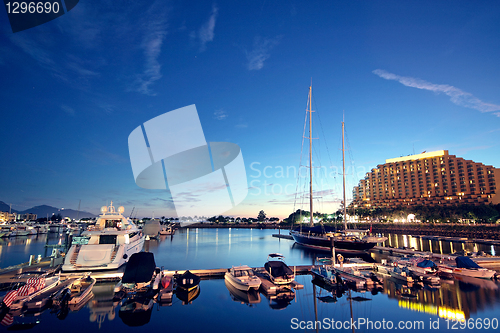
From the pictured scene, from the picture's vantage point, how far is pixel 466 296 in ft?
68.8

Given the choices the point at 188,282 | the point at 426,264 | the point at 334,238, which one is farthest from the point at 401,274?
the point at 334,238

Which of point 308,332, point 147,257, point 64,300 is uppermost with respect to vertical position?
point 147,257

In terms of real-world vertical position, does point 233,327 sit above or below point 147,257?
below

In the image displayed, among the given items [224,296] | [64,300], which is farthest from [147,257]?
[224,296]

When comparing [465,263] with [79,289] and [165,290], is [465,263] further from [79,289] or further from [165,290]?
[79,289]

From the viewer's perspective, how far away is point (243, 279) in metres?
22.8

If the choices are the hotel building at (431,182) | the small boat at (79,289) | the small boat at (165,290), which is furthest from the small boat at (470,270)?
the hotel building at (431,182)

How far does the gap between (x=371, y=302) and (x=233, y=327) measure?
1183 centimetres

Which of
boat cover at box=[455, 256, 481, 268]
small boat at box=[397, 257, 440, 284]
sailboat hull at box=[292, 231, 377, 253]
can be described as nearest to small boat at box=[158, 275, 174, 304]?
small boat at box=[397, 257, 440, 284]

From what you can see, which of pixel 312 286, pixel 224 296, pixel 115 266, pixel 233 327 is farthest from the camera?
pixel 115 266

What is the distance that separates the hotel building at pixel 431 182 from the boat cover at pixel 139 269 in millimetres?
169556

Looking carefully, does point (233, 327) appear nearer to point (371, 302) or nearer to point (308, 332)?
point (308, 332)

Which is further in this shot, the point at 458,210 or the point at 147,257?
the point at 458,210

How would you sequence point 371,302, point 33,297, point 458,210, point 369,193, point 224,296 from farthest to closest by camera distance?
1. point 369,193
2. point 458,210
3. point 224,296
4. point 371,302
5. point 33,297
